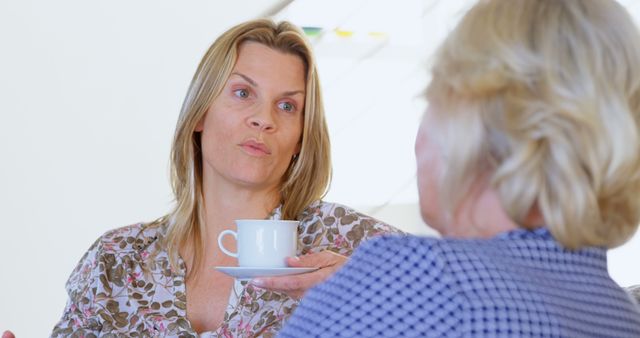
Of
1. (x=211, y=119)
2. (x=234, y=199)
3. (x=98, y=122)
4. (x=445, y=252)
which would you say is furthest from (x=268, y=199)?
(x=98, y=122)

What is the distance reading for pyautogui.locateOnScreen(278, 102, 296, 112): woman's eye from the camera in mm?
2176

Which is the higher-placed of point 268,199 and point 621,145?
point 621,145

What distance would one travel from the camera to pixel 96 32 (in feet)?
14.3

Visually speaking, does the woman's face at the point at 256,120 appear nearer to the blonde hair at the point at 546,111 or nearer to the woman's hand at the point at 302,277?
the woman's hand at the point at 302,277

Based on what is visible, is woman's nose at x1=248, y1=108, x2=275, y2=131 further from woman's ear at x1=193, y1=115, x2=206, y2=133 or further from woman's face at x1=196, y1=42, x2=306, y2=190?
woman's ear at x1=193, y1=115, x2=206, y2=133

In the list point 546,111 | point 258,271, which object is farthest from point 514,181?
point 258,271

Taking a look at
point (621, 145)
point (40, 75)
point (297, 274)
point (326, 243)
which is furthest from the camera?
point (40, 75)

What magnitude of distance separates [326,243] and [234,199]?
237 mm

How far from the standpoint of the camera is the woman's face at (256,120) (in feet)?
6.91

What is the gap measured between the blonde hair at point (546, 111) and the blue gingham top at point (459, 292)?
4 cm

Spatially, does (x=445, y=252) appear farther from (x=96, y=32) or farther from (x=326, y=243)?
(x=96, y=32)

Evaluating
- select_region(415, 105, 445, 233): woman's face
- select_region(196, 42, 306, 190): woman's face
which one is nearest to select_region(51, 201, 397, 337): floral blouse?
select_region(196, 42, 306, 190): woman's face

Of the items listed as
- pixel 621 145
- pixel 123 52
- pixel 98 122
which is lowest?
pixel 98 122

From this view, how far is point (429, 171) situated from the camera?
979mm
